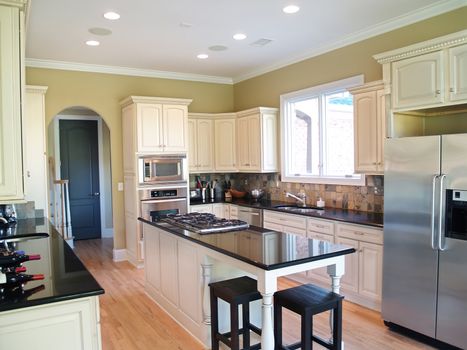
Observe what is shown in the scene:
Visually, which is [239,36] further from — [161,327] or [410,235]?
[161,327]

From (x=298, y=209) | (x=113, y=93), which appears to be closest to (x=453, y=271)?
(x=298, y=209)

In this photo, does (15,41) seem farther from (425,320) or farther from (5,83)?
(425,320)

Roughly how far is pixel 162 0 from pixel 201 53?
1.77 metres

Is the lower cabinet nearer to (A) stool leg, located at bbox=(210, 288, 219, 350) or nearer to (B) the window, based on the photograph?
(A) stool leg, located at bbox=(210, 288, 219, 350)

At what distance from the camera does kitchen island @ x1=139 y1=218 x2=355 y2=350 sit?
2.43 meters

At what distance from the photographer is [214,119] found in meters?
6.50

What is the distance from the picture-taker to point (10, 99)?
2.10 metres

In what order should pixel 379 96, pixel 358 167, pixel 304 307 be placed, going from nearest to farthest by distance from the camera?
pixel 304 307 → pixel 379 96 → pixel 358 167

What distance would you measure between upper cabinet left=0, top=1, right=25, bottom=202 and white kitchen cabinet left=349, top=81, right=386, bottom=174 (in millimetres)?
3177

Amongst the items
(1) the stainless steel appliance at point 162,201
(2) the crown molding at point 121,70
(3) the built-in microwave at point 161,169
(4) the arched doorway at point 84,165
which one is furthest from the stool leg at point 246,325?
(4) the arched doorway at point 84,165

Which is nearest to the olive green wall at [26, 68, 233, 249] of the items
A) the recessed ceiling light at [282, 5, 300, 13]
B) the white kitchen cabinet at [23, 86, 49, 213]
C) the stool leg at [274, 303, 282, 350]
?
the white kitchen cabinet at [23, 86, 49, 213]

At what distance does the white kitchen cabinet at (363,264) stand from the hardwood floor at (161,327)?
0.15 metres

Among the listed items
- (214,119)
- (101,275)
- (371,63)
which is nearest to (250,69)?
(214,119)

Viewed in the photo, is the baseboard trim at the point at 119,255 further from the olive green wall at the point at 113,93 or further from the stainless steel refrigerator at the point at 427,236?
the stainless steel refrigerator at the point at 427,236
